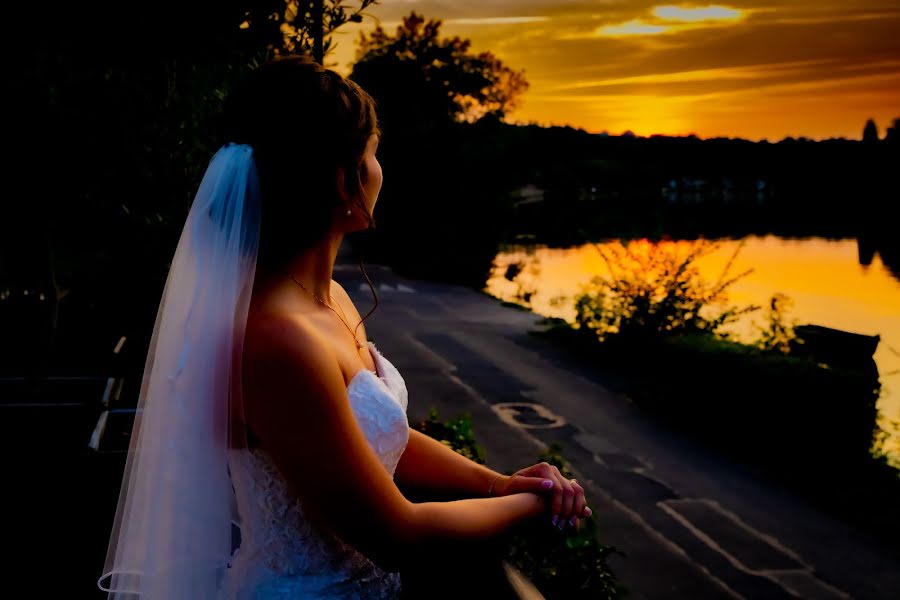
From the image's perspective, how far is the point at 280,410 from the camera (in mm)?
1768

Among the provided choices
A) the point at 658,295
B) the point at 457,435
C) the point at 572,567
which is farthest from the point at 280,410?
the point at 658,295

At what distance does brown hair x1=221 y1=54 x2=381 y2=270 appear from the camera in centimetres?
193

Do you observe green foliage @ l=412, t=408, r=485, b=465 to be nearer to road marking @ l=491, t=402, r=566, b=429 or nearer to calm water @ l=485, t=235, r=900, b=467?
road marking @ l=491, t=402, r=566, b=429

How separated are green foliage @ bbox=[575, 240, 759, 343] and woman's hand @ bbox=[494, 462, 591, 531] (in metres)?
12.0

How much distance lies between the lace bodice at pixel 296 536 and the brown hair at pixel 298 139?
16.7 inches

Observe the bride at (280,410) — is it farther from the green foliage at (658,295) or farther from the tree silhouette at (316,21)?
the green foliage at (658,295)

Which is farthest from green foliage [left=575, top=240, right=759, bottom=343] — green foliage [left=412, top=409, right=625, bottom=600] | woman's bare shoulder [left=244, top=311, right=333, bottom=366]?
woman's bare shoulder [left=244, top=311, right=333, bottom=366]

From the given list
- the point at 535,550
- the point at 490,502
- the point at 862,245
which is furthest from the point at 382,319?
the point at 862,245

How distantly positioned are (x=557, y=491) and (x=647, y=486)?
680cm

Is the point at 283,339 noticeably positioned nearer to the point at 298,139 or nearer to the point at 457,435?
the point at 298,139

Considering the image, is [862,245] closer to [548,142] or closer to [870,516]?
[548,142]

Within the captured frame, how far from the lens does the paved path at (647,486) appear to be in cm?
667

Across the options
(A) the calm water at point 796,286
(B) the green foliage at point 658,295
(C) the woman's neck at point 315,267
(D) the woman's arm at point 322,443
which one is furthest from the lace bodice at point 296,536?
(B) the green foliage at point 658,295

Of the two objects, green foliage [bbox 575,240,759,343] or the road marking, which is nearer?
the road marking
